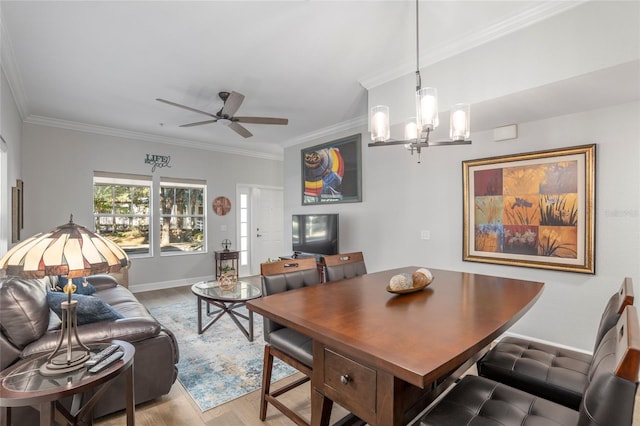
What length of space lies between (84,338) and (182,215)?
14.1ft

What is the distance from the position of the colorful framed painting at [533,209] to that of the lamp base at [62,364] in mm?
3406

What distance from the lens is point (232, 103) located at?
3.12m

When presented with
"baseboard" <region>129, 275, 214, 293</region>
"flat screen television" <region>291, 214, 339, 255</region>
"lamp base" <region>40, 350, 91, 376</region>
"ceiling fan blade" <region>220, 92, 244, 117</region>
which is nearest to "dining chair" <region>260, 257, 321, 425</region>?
"lamp base" <region>40, 350, 91, 376</region>

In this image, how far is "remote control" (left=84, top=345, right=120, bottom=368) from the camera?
1453mm

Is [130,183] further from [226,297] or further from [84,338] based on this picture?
[84,338]

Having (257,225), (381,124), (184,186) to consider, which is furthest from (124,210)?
(381,124)

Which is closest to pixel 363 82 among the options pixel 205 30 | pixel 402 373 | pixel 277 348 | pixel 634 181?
pixel 205 30

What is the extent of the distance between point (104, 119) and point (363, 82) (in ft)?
12.7

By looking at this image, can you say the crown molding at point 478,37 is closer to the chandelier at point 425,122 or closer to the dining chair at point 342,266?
the chandelier at point 425,122

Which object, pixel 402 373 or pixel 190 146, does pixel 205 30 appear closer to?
pixel 402 373

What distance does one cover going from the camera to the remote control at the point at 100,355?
57.2 inches

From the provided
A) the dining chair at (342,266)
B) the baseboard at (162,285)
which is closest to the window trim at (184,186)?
the baseboard at (162,285)

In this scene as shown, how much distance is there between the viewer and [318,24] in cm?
237

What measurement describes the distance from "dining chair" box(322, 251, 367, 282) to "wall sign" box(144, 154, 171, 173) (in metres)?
4.39
